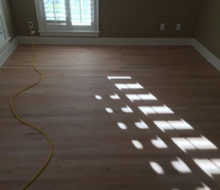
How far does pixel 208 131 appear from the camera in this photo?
199 centimetres

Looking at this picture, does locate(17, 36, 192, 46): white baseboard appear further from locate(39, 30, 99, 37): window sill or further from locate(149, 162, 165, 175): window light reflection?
locate(149, 162, 165, 175): window light reflection

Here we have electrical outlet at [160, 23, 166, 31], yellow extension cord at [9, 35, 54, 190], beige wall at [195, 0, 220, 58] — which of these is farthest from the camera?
electrical outlet at [160, 23, 166, 31]

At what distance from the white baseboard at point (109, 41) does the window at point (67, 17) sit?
0.37 ft

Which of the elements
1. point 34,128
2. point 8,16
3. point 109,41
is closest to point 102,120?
point 34,128

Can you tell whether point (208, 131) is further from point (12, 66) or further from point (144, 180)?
point (12, 66)

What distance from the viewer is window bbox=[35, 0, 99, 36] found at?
3.43 meters

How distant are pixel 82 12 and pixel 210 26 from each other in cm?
205

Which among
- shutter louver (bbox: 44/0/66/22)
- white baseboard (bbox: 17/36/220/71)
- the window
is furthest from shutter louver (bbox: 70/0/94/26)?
white baseboard (bbox: 17/36/220/71)

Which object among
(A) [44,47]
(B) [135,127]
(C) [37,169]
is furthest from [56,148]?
(A) [44,47]

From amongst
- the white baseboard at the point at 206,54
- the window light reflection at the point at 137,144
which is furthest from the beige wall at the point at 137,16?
the window light reflection at the point at 137,144

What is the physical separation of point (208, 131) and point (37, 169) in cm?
154

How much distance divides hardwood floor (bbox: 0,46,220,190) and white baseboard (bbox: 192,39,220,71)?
A: 87 mm

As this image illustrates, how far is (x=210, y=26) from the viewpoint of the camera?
329 cm

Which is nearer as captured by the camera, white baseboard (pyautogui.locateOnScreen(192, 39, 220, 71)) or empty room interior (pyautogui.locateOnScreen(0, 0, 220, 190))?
empty room interior (pyautogui.locateOnScreen(0, 0, 220, 190))
